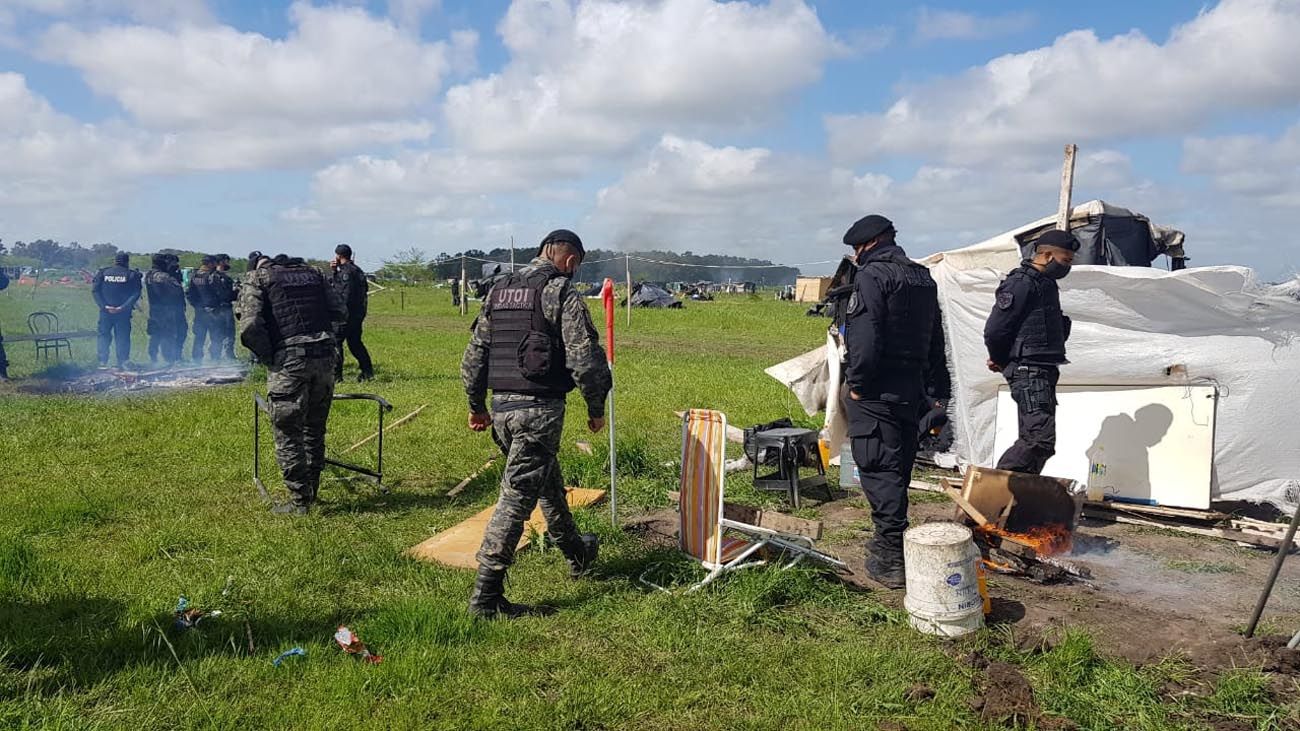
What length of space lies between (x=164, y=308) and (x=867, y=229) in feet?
44.8

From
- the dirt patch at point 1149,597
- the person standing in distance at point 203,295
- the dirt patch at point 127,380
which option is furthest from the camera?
the person standing in distance at point 203,295

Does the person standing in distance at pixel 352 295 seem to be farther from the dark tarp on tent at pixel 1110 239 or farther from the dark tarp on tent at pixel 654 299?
the dark tarp on tent at pixel 654 299

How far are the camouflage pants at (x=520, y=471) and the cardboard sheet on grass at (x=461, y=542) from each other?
1.83ft

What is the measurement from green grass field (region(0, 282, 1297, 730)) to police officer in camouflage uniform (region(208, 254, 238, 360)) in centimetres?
799

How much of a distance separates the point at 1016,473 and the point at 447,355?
12914mm

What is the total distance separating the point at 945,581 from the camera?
409cm

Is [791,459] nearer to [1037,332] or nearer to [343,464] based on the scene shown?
[1037,332]

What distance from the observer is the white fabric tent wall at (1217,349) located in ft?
21.7

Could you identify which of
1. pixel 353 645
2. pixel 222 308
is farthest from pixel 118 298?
pixel 353 645

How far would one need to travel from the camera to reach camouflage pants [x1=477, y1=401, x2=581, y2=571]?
4.32m

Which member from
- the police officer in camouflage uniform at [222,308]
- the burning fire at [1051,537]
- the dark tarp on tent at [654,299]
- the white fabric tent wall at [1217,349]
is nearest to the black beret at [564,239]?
the burning fire at [1051,537]

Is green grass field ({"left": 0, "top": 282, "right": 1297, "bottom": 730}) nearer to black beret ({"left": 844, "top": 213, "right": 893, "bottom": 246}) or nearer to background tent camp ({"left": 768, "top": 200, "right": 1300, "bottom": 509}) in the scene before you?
black beret ({"left": 844, "top": 213, "right": 893, "bottom": 246})

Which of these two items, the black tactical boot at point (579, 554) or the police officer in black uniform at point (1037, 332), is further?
the police officer in black uniform at point (1037, 332)

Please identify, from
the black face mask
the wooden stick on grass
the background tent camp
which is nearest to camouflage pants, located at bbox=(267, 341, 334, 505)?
the wooden stick on grass
